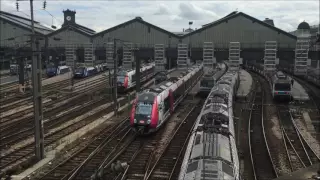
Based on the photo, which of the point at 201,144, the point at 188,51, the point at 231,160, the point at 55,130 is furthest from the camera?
the point at 188,51

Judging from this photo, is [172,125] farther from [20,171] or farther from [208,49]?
[208,49]

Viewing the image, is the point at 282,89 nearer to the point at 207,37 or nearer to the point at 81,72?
the point at 207,37

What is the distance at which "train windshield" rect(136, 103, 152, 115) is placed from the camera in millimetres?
25500

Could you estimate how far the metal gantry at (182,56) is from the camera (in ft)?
180

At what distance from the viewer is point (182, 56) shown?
56125 millimetres

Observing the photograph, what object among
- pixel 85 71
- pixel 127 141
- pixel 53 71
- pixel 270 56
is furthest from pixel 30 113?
pixel 270 56

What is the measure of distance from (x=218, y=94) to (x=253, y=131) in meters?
5.31

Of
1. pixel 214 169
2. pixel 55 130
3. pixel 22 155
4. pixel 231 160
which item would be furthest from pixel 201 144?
pixel 55 130

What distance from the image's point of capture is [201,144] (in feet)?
49.2

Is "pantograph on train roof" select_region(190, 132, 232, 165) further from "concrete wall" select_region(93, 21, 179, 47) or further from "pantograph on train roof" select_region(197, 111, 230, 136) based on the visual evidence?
"concrete wall" select_region(93, 21, 179, 47)

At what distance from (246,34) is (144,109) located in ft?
124

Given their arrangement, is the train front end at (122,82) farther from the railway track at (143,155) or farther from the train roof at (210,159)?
the train roof at (210,159)

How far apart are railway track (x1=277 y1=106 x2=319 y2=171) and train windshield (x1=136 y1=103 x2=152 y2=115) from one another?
10.5m

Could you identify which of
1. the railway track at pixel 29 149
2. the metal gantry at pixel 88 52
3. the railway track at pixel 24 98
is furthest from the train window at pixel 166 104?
the metal gantry at pixel 88 52
